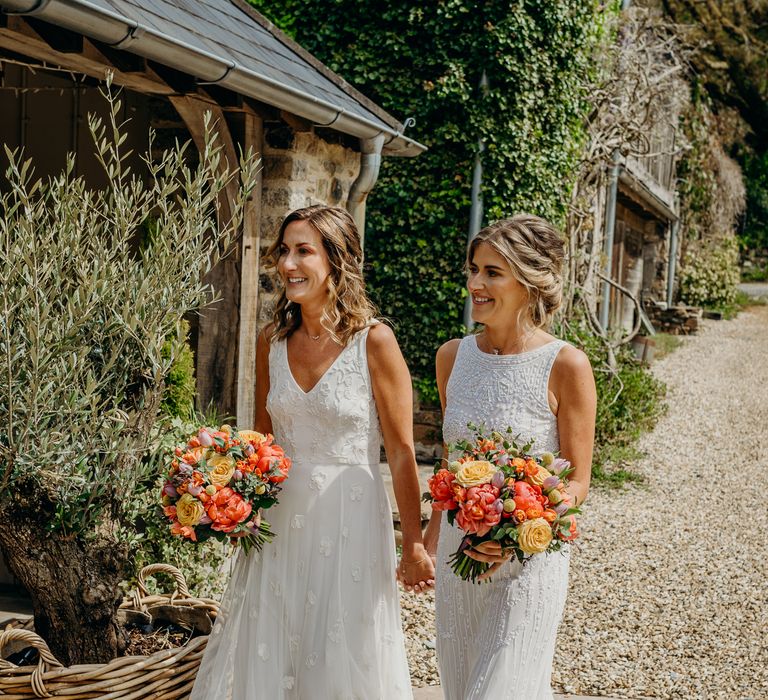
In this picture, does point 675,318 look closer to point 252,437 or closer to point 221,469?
point 252,437

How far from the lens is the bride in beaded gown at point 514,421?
2.38 metres

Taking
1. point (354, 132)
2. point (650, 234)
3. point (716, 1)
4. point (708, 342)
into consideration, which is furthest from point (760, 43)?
point (354, 132)

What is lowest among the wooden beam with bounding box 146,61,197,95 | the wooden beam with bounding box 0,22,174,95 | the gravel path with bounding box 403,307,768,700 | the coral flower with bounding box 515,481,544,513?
the gravel path with bounding box 403,307,768,700

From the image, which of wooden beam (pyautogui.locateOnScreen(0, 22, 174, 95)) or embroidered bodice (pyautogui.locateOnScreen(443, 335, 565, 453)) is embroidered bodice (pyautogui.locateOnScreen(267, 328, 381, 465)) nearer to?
embroidered bodice (pyautogui.locateOnScreen(443, 335, 565, 453))

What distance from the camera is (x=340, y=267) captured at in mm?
2768

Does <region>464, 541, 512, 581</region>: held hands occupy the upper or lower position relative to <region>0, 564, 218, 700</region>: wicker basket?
upper

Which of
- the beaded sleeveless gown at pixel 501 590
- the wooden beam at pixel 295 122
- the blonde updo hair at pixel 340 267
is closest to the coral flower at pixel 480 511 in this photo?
the beaded sleeveless gown at pixel 501 590

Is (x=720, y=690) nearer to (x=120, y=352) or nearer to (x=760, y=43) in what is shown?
(x=120, y=352)

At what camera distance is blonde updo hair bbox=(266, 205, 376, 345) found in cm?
274

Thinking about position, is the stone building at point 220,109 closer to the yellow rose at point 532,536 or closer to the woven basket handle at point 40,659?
the woven basket handle at point 40,659

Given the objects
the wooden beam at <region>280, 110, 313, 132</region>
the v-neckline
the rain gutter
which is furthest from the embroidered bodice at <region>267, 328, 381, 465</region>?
the rain gutter

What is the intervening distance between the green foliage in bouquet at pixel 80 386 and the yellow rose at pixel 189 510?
235 mm

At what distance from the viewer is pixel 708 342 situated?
1655 cm

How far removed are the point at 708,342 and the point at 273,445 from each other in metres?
15.2
